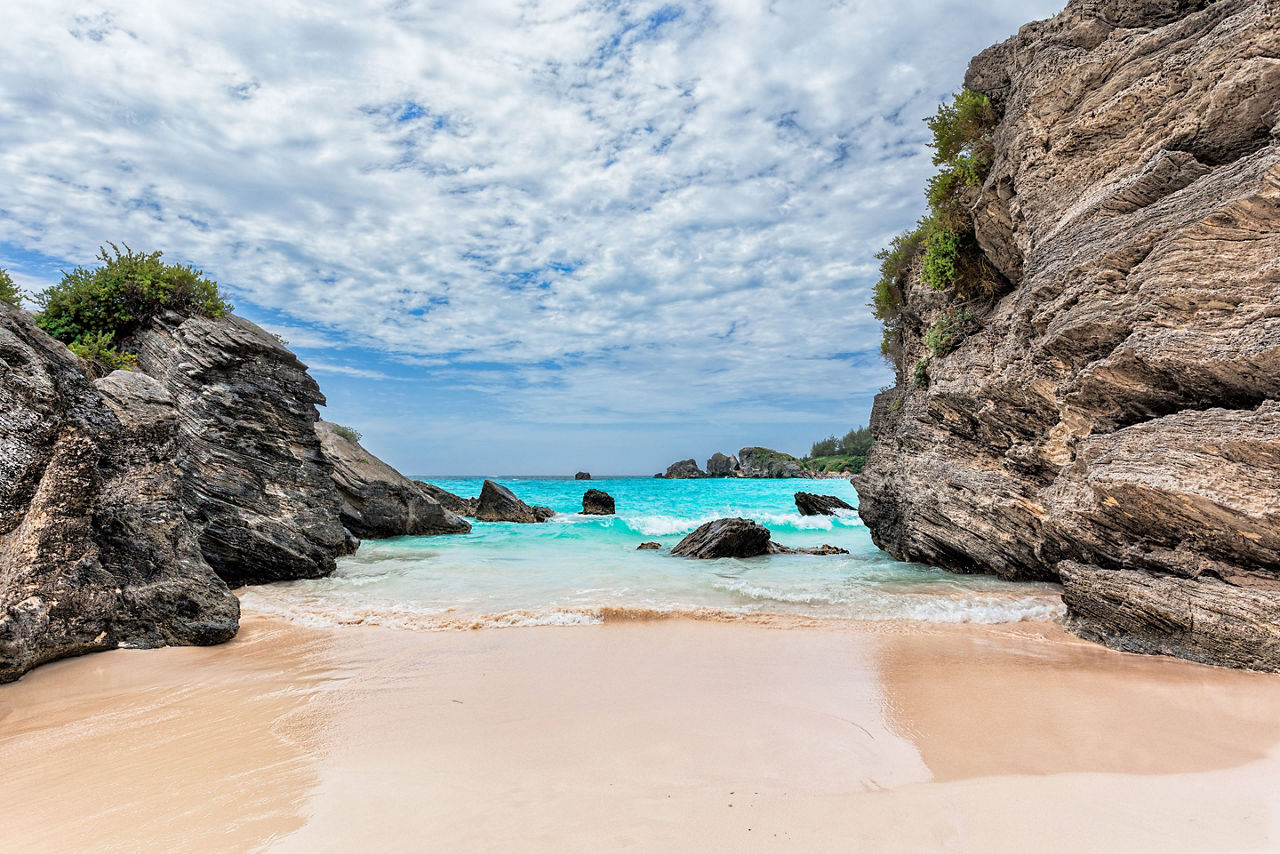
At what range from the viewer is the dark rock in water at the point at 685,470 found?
13012 cm

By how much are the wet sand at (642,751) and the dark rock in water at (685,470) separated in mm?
123463

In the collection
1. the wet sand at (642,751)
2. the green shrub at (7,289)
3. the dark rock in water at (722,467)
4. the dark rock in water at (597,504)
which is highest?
the dark rock in water at (722,467)

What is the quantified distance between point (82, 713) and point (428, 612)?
4.57 m

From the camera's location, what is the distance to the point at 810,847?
2992 millimetres

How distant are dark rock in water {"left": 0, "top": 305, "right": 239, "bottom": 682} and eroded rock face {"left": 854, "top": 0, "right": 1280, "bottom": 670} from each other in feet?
39.7

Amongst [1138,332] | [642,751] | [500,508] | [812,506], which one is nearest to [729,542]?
[1138,332]

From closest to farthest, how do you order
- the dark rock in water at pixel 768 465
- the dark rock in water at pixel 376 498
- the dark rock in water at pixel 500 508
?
the dark rock in water at pixel 376 498 → the dark rock in water at pixel 500 508 → the dark rock in water at pixel 768 465

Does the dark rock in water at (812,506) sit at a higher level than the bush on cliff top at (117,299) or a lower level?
lower

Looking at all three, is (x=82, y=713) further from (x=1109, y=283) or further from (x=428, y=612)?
(x=1109, y=283)

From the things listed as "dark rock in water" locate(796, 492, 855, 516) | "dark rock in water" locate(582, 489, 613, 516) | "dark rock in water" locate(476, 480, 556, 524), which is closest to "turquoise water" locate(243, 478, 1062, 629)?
"dark rock in water" locate(476, 480, 556, 524)

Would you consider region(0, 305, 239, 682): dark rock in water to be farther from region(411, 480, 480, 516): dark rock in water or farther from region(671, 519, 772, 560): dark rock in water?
region(411, 480, 480, 516): dark rock in water

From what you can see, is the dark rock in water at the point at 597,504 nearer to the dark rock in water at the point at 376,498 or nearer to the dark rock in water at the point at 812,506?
the dark rock in water at the point at 812,506

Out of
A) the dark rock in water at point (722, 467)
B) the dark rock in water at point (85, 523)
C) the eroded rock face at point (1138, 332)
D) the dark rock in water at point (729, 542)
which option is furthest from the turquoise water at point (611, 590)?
the dark rock in water at point (722, 467)

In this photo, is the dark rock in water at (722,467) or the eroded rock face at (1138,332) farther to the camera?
the dark rock in water at (722,467)
